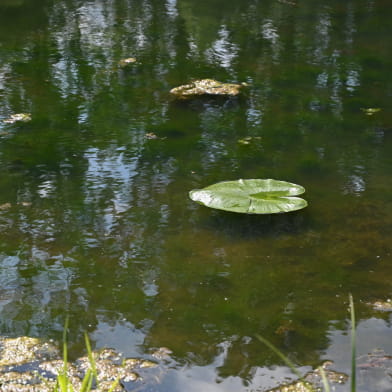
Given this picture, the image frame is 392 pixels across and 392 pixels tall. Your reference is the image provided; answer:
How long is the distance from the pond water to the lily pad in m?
0.07

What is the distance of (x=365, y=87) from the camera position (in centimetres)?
416

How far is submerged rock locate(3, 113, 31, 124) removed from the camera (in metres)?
3.64

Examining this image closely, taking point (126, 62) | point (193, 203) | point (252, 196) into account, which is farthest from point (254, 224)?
point (126, 62)

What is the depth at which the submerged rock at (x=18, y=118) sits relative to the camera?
143 inches

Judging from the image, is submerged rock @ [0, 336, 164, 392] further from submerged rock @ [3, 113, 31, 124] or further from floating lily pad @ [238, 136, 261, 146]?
submerged rock @ [3, 113, 31, 124]

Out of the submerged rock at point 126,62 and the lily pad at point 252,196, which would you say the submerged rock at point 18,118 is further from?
the lily pad at point 252,196

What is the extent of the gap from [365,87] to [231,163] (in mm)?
1412

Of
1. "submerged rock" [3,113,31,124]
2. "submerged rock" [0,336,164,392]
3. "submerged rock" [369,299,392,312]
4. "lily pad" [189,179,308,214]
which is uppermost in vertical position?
"lily pad" [189,179,308,214]

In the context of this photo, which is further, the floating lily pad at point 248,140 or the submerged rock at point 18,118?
the submerged rock at point 18,118

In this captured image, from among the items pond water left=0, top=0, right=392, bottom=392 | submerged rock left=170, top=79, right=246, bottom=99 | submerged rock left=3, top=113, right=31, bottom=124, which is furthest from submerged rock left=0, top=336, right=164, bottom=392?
submerged rock left=170, top=79, right=246, bottom=99

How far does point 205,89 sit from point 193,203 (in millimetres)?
1449

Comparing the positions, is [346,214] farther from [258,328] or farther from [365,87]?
[365,87]

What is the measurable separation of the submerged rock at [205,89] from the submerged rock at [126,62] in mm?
620

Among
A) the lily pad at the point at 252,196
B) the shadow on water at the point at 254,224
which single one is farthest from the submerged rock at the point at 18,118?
the shadow on water at the point at 254,224
